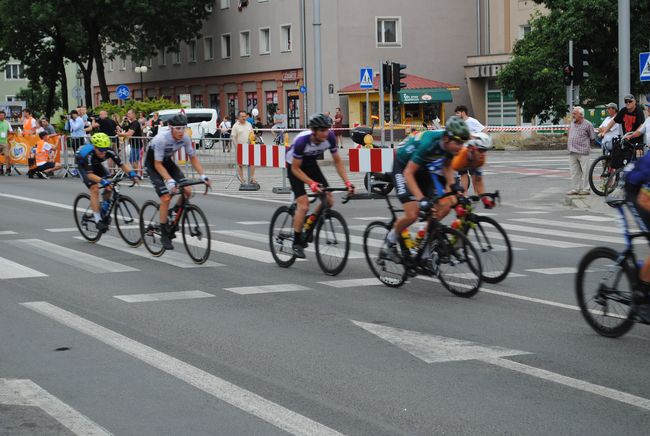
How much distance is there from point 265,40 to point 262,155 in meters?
45.6

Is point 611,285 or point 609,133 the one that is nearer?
point 611,285

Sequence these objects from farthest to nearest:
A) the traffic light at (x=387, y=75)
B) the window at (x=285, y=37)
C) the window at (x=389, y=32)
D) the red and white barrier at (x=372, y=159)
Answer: the window at (x=285, y=37)
the window at (x=389, y=32)
the traffic light at (x=387, y=75)
the red and white barrier at (x=372, y=159)

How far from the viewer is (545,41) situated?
48406mm

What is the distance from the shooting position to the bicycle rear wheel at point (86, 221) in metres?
14.9

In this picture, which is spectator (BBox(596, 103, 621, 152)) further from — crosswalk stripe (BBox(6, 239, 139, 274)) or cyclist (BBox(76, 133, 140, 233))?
crosswalk stripe (BBox(6, 239, 139, 274))

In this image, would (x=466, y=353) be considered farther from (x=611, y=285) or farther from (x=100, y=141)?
(x=100, y=141)

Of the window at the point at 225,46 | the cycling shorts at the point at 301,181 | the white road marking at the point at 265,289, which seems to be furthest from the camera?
the window at the point at 225,46

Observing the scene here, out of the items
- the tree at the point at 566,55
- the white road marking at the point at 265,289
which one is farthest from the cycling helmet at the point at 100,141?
the tree at the point at 566,55

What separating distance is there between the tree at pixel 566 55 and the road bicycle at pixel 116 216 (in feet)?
109

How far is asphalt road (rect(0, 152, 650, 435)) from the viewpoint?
6027mm

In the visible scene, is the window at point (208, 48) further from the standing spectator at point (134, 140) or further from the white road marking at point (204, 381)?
the white road marking at point (204, 381)

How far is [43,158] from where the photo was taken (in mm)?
31141

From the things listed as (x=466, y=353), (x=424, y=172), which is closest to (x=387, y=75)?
(x=424, y=172)

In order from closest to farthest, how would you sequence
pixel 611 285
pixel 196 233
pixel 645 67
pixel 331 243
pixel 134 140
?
pixel 611 285, pixel 331 243, pixel 196 233, pixel 645 67, pixel 134 140
